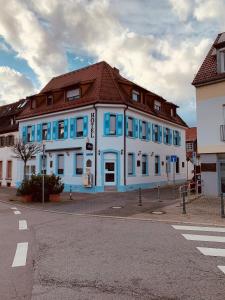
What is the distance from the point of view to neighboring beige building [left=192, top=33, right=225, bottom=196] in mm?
16734

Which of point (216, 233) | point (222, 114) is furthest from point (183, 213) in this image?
point (222, 114)

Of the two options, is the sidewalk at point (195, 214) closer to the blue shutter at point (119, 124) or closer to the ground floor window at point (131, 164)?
the ground floor window at point (131, 164)

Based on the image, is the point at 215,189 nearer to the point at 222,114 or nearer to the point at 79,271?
the point at 222,114

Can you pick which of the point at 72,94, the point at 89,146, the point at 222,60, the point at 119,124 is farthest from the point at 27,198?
the point at 222,60

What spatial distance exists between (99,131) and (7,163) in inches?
542

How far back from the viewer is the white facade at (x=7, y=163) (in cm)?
3161

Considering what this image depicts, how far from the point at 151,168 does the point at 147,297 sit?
24.0 m

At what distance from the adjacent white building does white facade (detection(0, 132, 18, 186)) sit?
117 cm

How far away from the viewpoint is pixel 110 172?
78.7 ft

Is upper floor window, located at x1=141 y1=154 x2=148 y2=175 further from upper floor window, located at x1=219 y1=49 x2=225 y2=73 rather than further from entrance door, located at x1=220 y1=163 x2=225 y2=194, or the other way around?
upper floor window, located at x1=219 y1=49 x2=225 y2=73

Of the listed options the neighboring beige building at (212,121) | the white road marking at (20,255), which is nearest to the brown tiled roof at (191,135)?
the neighboring beige building at (212,121)

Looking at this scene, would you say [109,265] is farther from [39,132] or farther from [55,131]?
[39,132]

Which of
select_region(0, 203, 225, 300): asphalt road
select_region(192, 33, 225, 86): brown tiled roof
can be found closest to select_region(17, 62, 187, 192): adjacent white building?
select_region(192, 33, 225, 86): brown tiled roof

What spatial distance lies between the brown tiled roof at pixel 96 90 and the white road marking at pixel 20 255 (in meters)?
17.2
